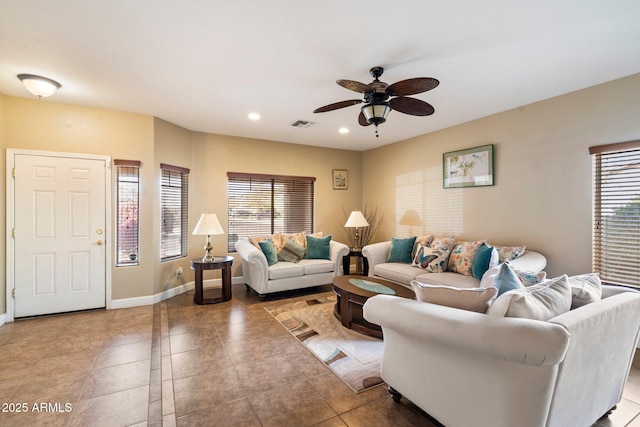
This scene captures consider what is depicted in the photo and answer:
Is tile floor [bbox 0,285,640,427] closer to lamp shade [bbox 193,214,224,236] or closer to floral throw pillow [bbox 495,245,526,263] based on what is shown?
lamp shade [bbox 193,214,224,236]

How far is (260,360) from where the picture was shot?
2541 millimetres

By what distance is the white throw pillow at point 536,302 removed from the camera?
141 centimetres

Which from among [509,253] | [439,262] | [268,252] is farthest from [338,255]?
[509,253]

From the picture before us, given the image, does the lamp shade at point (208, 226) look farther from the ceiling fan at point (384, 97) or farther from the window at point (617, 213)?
the window at point (617, 213)

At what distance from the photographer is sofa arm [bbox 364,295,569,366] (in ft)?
3.89

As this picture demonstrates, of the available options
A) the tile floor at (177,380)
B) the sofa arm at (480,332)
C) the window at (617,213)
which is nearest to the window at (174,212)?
the tile floor at (177,380)

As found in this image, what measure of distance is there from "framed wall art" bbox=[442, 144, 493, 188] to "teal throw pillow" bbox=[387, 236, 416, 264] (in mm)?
1087

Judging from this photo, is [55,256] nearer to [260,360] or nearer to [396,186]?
[260,360]

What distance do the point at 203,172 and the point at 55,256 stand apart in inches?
86.8

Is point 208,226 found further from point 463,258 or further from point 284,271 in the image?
point 463,258

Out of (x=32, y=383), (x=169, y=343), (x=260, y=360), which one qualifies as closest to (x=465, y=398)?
(x=260, y=360)

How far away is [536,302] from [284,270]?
3.21 metres

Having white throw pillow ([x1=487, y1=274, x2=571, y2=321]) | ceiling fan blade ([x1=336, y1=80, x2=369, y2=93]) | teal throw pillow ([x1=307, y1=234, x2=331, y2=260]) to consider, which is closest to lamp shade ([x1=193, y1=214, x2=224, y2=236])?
teal throw pillow ([x1=307, y1=234, x2=331, y2=260])

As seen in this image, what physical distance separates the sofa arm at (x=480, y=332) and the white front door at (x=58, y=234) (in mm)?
3863
